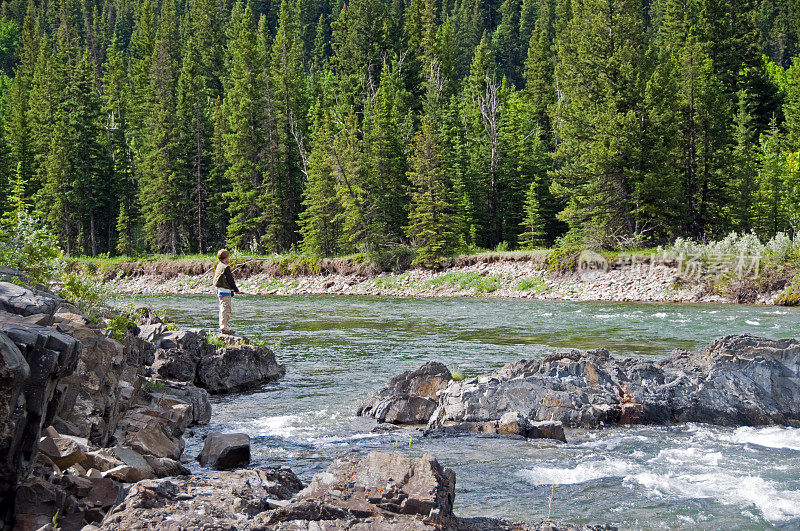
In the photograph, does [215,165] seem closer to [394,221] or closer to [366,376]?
[394,221]

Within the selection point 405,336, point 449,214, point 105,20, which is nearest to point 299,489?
point 405,336

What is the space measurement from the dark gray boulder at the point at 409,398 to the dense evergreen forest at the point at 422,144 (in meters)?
29.2

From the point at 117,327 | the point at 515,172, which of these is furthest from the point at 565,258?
the point at 117,327

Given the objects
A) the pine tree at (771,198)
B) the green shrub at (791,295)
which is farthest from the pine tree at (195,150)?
the green shrub at (791,295)

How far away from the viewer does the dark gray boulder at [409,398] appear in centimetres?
1061

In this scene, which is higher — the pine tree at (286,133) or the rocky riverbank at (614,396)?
the pine tree at (286,133)

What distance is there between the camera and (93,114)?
2282 inches

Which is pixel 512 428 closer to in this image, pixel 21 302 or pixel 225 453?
pixel 225 453

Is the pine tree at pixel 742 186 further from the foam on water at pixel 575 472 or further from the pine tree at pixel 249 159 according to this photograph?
the foam on water at pixel 575 472

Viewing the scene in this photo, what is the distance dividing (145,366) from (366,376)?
4.55m

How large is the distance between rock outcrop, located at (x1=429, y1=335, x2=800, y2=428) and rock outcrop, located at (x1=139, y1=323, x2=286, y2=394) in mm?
4656

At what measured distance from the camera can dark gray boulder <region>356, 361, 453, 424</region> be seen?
10.6 metres

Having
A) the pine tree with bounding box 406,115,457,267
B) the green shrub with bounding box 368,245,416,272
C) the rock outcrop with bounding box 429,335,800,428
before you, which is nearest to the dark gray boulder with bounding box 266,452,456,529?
the rock outcrop with bounding box 429,335,800,428

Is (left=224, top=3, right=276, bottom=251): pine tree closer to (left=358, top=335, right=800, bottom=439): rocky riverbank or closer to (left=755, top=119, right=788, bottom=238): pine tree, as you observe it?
(left=755, top=119, right=788, bottom=238): pine tree
